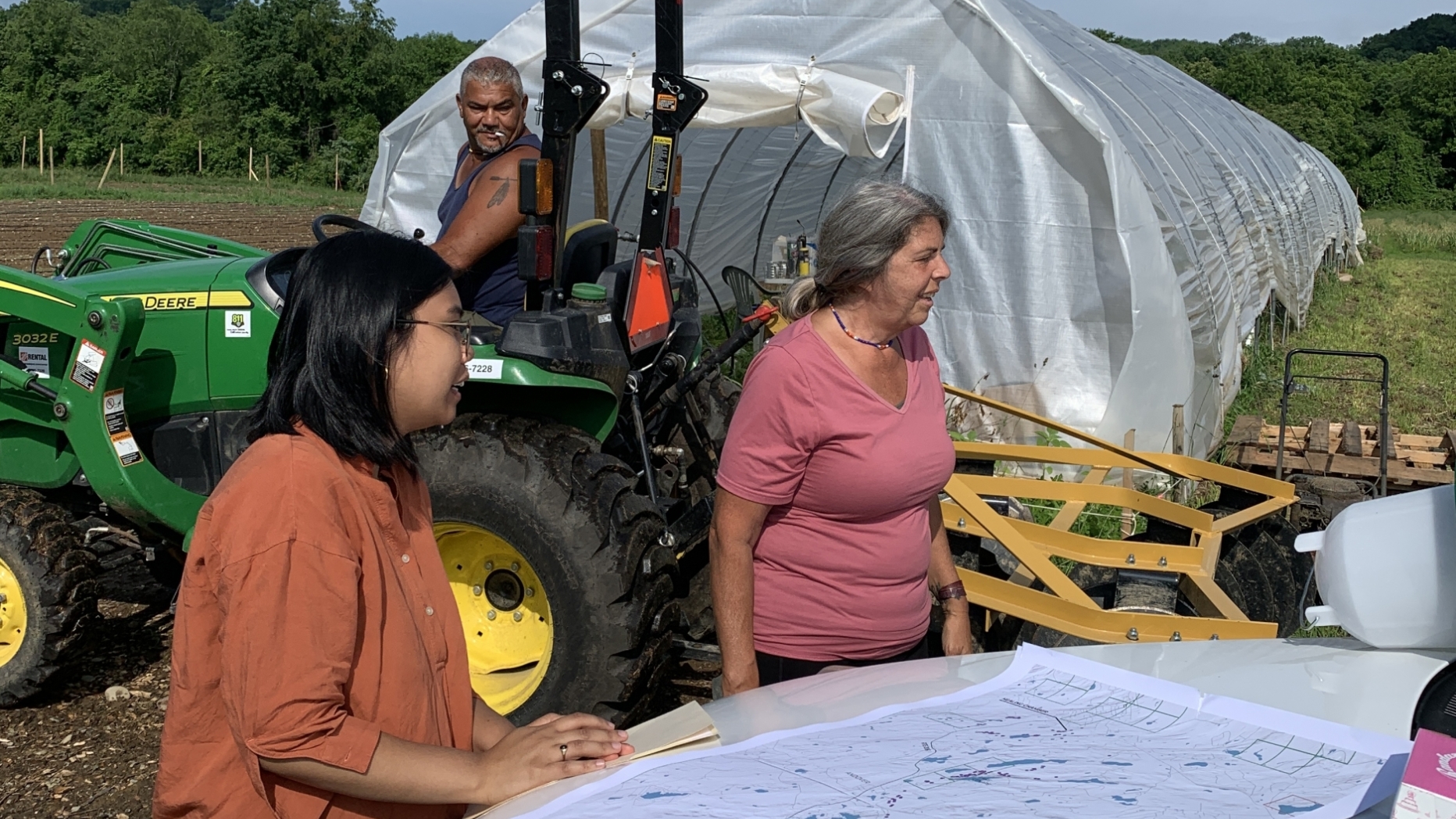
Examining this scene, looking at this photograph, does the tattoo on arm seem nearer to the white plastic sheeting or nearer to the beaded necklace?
the beaded necklace

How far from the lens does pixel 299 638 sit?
1538 mm

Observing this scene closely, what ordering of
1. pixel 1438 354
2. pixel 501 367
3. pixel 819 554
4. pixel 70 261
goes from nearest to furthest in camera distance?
pixel 819 554, pixel 501 367, pixel 70 261, pixel 1438 354

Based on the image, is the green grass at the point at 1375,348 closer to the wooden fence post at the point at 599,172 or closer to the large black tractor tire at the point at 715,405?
the wooden fence post at the point at 599,172

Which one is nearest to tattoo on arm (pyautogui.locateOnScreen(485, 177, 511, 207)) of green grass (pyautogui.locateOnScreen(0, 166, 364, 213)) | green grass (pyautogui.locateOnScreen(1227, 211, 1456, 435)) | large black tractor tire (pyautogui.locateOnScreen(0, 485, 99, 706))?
large black tractor tire (pyautogui.locateOnScreen(0, 485, 99, 706))

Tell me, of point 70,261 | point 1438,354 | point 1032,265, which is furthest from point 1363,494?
point 1438,354

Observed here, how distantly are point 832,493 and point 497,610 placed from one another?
190cm

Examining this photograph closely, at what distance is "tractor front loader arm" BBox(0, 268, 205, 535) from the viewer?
4.41m

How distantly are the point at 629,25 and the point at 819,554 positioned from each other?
712 cm

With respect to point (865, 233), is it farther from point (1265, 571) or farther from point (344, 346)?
point (1265, 571)

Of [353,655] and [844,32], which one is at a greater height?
[844,32]

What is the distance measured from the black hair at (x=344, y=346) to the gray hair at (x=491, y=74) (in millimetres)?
2714

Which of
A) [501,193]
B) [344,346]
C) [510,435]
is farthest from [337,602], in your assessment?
[501,193]

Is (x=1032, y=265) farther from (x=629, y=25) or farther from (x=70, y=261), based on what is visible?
(x=70, y=261)

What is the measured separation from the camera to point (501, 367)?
4102mm
